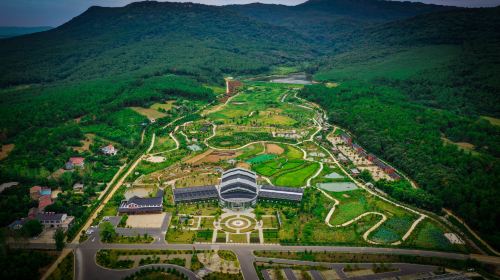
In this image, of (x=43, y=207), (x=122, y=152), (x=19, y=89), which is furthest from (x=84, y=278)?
(x=19, y=89)

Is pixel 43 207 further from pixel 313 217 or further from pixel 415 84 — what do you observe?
pixel 415 84

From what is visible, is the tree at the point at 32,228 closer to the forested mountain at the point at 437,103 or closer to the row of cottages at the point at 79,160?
the row of cottages at the point at 79,160

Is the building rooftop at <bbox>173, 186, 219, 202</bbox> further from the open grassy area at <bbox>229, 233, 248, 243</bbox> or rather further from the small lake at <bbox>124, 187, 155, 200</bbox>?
the open grassy area at <bbox>229, 233, 248, 243</bbox>

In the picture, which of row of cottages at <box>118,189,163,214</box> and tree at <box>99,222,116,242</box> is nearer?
tree at <box>99,222,116,242</box>

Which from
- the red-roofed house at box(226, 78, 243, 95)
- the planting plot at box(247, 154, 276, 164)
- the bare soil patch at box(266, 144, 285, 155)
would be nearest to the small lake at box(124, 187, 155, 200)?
the planting plot at box(247, 154, 276, 164)

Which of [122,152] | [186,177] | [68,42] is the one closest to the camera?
[186,177]

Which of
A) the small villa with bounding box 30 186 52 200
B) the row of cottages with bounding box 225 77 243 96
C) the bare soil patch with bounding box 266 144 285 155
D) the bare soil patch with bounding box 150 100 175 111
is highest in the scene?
the row of cottages with bounding box 225 77 243 96
